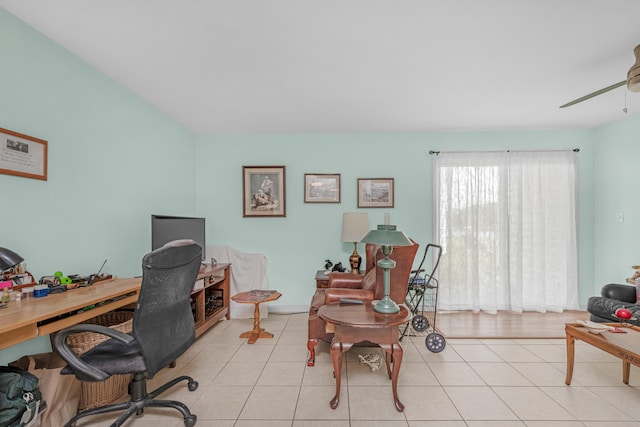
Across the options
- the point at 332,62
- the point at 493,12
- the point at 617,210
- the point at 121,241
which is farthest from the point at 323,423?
the point at 617,210

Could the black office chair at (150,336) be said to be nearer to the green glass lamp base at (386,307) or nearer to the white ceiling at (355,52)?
the green glass lamp base at (386,307)

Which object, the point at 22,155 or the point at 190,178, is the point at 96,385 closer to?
the point at 22,155

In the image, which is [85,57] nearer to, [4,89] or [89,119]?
[89,119]

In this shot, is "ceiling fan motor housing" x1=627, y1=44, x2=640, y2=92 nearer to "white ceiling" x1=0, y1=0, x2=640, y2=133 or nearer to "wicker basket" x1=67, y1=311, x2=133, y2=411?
"white ceiling" x1=0, y1=0, x2=640, y2=133

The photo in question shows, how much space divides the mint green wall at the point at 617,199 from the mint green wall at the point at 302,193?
1.66 meters

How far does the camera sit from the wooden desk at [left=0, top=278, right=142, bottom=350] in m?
1.33

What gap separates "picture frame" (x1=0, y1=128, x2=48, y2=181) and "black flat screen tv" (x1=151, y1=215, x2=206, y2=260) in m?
0.90

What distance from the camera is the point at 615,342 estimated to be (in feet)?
6.36

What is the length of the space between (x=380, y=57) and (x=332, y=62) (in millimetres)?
371

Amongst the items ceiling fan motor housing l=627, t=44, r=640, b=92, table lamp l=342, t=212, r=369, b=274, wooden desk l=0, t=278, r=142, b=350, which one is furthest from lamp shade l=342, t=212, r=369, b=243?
ceiling fan motor housing l=627, t=44, r=640, b=92

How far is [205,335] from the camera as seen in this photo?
3.25m

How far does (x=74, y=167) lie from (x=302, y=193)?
2.51m

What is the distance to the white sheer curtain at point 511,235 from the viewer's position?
3.92 meters

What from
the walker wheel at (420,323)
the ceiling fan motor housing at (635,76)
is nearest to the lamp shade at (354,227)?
the walker wheel at (420,323)
